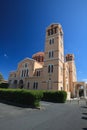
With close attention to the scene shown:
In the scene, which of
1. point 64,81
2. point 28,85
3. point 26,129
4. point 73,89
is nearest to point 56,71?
point 64,81

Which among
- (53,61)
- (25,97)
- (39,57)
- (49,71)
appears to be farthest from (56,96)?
(39,57)

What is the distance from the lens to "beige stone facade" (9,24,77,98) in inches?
1254

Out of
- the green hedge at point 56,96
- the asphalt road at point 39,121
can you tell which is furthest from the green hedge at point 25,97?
the green hedge at point 56,96

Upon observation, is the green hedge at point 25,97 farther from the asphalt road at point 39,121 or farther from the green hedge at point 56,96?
the green hedge at point 56,96

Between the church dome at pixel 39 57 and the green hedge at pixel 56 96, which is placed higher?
the church dome at pixel 39 57

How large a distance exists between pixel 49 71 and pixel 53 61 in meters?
3.15

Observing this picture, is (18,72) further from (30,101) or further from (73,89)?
(30,101)

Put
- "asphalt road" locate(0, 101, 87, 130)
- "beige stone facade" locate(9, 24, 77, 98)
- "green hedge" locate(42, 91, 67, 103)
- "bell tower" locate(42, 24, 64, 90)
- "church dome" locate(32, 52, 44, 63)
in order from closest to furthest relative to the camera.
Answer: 1. "asphalt road" locate(0, 101, 87, 130)
2. "green hedge" locate(42, 91, 67, 103)
3. "bell tower" locate(42, 24, 64, 90)
4. "beige stone facade" locate(9, 24, 77, 98)
5. "church dome" locate(32, 52, 44, 63)

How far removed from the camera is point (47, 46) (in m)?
36.5

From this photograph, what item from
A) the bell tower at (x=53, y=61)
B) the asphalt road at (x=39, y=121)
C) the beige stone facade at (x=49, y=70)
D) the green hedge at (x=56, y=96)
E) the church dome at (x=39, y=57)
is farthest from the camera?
the church dome at (x=39, y=57)

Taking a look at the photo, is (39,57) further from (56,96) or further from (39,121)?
(39,121)

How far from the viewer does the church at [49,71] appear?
3188cm

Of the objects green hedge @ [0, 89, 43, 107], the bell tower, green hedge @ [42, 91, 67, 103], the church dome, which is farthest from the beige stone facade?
green hedge @ [0, 89, 43, 107]

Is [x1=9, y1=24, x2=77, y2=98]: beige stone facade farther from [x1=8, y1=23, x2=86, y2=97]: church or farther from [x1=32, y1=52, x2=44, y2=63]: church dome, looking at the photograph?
[x1=32, y1=52, x2=44, y2=63]: church dome
